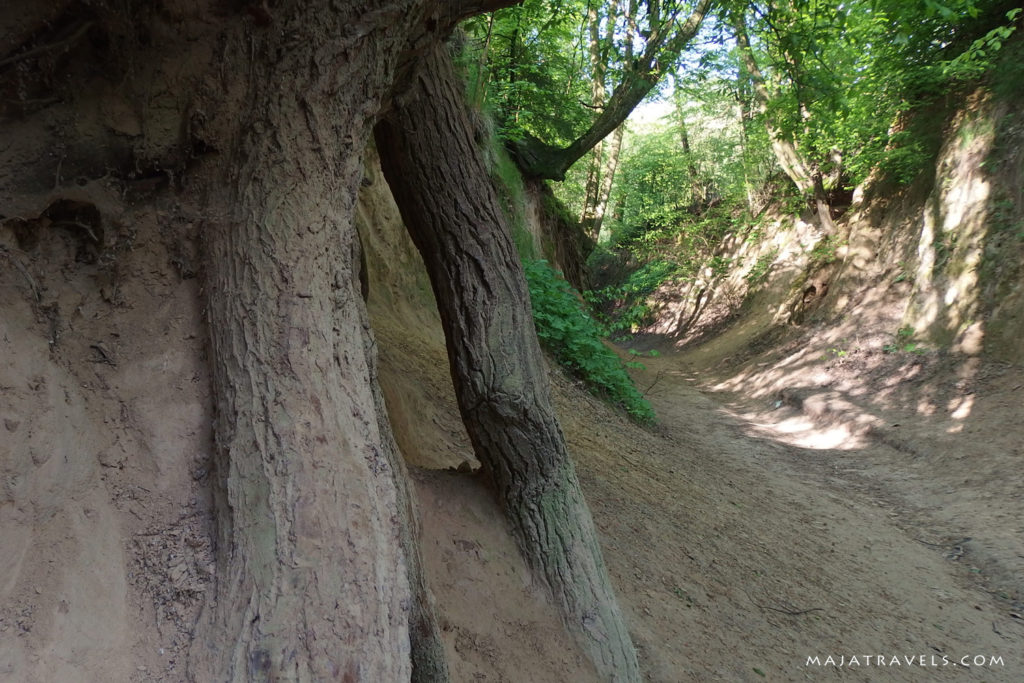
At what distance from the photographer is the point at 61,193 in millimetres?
1920

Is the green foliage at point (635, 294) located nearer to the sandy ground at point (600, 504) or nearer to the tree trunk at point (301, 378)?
the sandy ground at point (600, 504)

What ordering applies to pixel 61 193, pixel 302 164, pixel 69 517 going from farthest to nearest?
pixel 302 164, pixel 61 193, pixel 69 517

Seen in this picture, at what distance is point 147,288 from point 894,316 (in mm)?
11313

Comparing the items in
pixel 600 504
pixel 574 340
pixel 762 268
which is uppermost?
pixel 762 268

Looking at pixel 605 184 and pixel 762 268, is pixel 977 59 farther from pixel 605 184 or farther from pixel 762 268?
pixel 605 184

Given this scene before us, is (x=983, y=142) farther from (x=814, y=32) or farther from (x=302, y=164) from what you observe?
(x=302, y=164)

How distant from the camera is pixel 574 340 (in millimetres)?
8258

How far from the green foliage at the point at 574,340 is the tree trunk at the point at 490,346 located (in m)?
4.60

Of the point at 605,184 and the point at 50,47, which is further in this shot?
the point at 605,184

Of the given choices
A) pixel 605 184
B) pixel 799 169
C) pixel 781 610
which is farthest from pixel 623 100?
pixel 605 184

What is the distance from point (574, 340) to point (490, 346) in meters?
5.17

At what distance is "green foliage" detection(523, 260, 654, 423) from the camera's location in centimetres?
798

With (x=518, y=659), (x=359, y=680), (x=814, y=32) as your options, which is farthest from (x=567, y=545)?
(x=814, y=32)

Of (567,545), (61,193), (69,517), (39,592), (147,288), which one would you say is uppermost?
(61,193)
